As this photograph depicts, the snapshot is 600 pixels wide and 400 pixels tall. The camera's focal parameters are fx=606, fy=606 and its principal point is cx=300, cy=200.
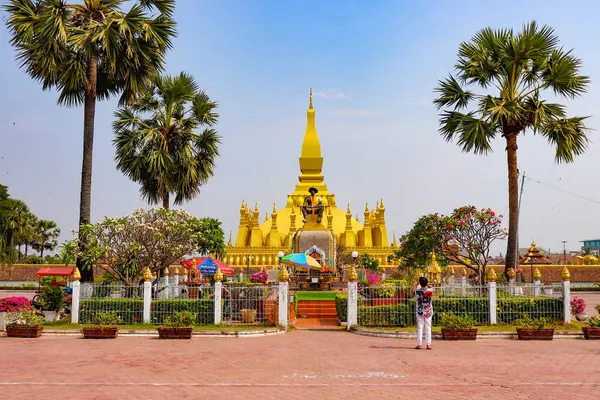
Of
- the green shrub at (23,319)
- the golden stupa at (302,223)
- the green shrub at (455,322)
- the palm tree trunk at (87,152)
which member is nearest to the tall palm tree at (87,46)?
the palm tree trunk at (87,152)

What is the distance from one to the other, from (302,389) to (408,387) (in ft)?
5.31

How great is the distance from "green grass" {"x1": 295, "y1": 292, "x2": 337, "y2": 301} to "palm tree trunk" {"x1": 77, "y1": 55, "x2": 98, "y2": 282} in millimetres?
7977

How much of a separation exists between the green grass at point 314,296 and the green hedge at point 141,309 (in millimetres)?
6175

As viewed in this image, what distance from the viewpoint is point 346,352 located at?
13.1 meters

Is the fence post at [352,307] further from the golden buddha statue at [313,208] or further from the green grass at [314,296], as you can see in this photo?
the golden buddha statue at [313,208]

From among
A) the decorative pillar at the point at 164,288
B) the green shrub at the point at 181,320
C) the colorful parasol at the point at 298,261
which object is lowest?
the green shrub at the point at 181,320

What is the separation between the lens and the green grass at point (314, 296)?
23.6 m

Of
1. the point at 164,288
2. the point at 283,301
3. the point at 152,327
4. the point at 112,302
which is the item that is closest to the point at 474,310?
the point at 283,301

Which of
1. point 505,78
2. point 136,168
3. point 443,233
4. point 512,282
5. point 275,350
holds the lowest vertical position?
point 275,350

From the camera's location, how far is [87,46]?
19500mm

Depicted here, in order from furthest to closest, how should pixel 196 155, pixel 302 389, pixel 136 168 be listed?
1. pixel 196 155
2. pixel 136 168
3. pixel 302 389

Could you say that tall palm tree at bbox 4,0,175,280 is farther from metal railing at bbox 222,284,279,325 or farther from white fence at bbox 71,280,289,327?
metal railing at bbox 222,284,279,325

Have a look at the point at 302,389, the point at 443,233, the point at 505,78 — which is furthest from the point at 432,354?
the point at 505,78

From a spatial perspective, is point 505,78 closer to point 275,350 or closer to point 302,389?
point 275,350
